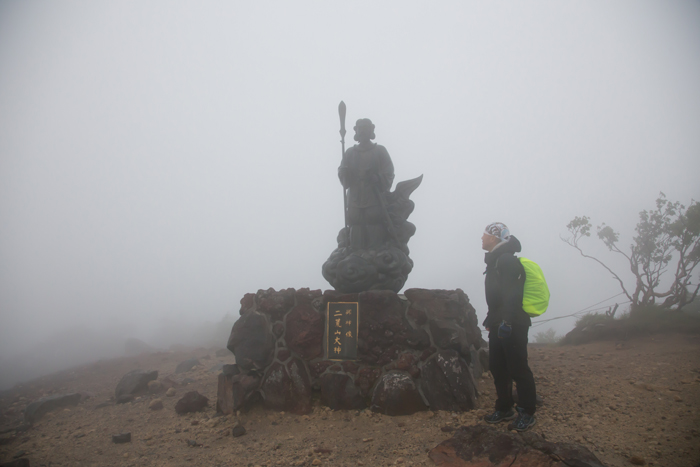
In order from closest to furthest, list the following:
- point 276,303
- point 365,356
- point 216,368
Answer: point 365,356
point 276,303
point 216,368

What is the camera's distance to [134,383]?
5.83 m

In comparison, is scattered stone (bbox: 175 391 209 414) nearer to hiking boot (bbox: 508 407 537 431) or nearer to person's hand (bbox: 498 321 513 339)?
hiking boot (bbox: 508 407 537 431)

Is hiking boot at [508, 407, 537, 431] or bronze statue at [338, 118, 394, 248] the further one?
bronze statue at [338, 118, 394, 248]

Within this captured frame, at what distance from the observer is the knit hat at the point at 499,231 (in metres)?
3.44

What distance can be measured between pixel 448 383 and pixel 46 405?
17.6ft

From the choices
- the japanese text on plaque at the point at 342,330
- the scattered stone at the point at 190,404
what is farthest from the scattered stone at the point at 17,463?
the japanese text on plaque at the point at 342,330

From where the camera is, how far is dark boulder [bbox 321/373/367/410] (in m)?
4.09

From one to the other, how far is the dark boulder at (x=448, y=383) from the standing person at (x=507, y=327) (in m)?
0.40

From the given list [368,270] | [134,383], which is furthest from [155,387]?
[368,270]

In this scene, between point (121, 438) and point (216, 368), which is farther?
point (216, 368)

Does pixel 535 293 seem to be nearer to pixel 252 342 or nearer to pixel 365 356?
pixel 365 356

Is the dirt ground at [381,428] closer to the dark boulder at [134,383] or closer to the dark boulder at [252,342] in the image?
the dark boulder at [134,383]

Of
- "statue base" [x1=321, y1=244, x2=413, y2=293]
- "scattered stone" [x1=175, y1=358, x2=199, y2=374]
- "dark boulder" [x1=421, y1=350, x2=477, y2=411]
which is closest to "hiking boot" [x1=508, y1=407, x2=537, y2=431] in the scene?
"dark boulder" [x1=421, y1=350, x2=477, y2=411]

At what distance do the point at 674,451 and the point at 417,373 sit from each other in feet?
6.80
